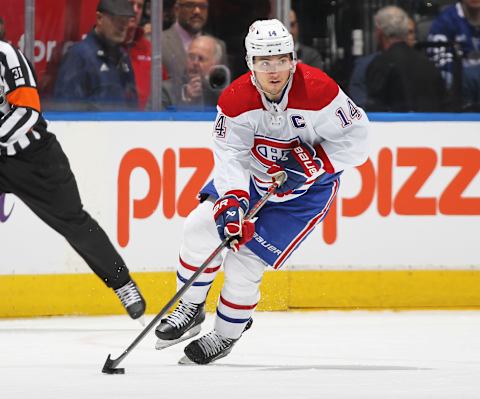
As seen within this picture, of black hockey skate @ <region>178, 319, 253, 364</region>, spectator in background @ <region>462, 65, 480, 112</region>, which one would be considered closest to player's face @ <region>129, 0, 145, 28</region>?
spectator in background @ <region>462, 65, 480, 112</region>

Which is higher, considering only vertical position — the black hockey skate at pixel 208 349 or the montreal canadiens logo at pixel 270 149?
the montreal canadiens logo at pixel 270 149

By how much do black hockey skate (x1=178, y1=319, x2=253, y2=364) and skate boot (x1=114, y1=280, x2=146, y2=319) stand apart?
760 millimetres

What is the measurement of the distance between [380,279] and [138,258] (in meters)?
1.08

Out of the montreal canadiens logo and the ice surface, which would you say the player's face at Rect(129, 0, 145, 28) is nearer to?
the ice surface

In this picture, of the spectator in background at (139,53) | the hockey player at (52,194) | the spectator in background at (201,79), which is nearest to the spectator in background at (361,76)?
the spectator in background at (201,79)

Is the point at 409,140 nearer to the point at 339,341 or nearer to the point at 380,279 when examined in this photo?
the point at 380,279

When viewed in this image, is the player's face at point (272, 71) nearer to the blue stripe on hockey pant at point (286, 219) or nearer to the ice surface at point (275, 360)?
the blue stripe on hockey pant at point (286, 219)

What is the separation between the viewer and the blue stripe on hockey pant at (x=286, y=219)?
5062 mm

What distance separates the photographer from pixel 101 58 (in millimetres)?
6652

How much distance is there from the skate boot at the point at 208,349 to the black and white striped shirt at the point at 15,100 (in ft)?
3.94

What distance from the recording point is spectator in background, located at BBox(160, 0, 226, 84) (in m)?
6.68

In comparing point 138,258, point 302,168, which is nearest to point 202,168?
point 138,258

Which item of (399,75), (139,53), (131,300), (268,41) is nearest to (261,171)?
(268,41)

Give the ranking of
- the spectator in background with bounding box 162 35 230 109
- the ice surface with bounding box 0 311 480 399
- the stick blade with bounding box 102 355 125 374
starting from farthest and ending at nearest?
1. the spectator in background with bounding box 162 35 230 109
2. the stick blade with bounding box 102 355 125 374
3. the ice surface with bounding box 0 311 480 399
